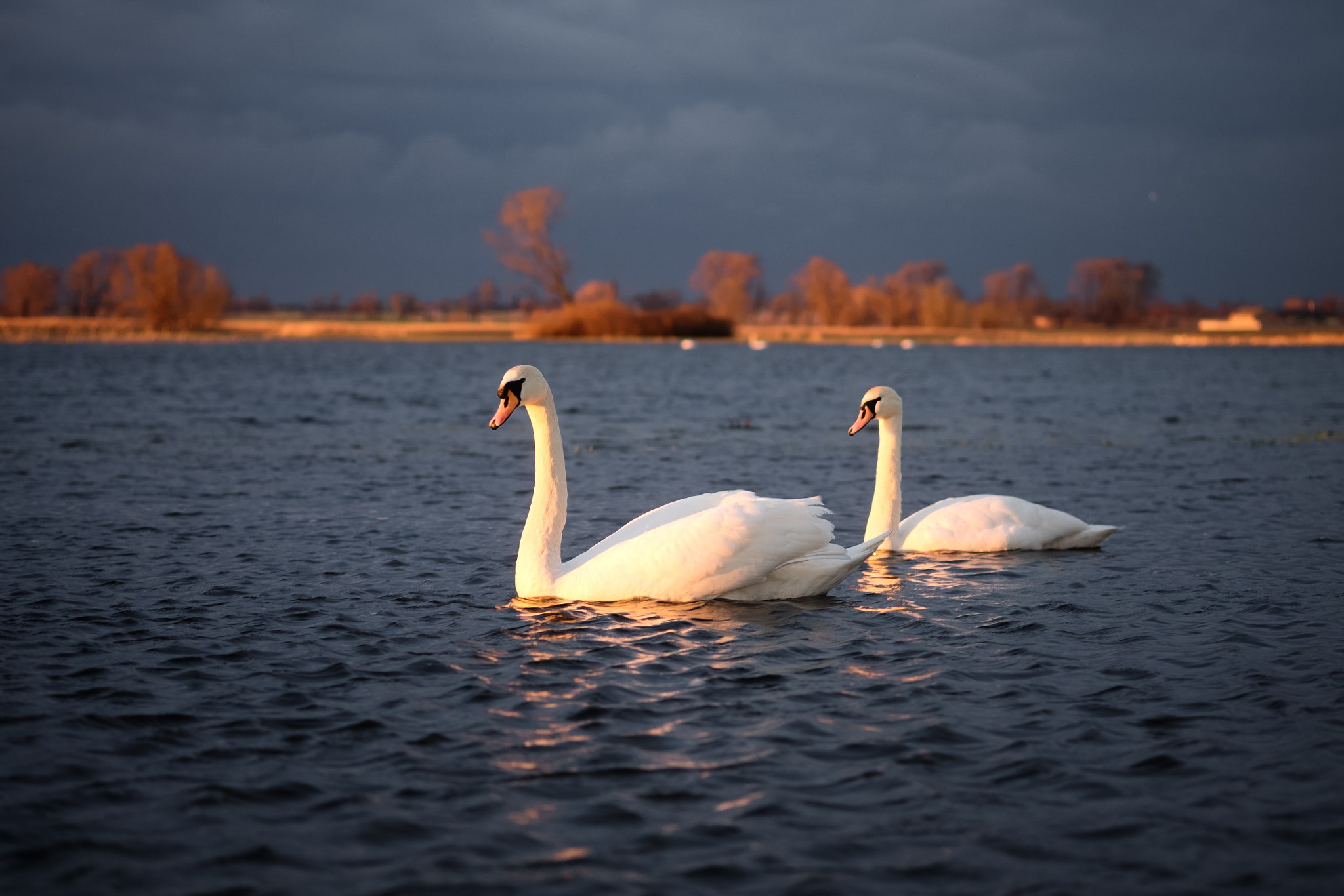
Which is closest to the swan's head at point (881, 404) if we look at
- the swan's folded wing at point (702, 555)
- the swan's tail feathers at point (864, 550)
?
the swan's tail feathers at point (864, 550)

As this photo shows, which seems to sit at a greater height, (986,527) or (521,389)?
(521,389)

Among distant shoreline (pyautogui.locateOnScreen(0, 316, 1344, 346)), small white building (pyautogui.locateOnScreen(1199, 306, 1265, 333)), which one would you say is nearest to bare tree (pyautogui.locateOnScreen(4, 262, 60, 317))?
distant shoreline (pyautogui.locateOnScreen(0, 316, 1344, 346))

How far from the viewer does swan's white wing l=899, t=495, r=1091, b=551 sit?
10.8 m

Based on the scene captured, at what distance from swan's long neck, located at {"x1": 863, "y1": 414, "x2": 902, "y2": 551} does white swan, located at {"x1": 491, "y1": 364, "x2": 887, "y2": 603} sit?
1.96 m

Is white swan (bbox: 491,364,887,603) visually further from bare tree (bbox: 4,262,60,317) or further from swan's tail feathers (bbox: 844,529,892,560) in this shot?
bare tree (bbox: 4,262,60,317)

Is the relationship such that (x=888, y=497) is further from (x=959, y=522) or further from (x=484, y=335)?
(x=484, y=335)

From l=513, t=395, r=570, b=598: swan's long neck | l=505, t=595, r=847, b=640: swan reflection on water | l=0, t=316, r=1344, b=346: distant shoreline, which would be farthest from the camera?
l=0, t=316, r=1344, b=346: distant shoreline

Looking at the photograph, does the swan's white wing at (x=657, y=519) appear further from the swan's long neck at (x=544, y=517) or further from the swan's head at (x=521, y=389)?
the swan's head at (x=521, y=389)

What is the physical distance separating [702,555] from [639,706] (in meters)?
1.99

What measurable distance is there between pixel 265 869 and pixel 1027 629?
555cm

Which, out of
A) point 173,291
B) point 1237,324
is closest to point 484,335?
point 173,291

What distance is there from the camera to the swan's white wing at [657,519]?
862cm

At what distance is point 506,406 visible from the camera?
8.20 metres

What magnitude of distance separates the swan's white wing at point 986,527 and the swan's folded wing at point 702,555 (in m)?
2.56
